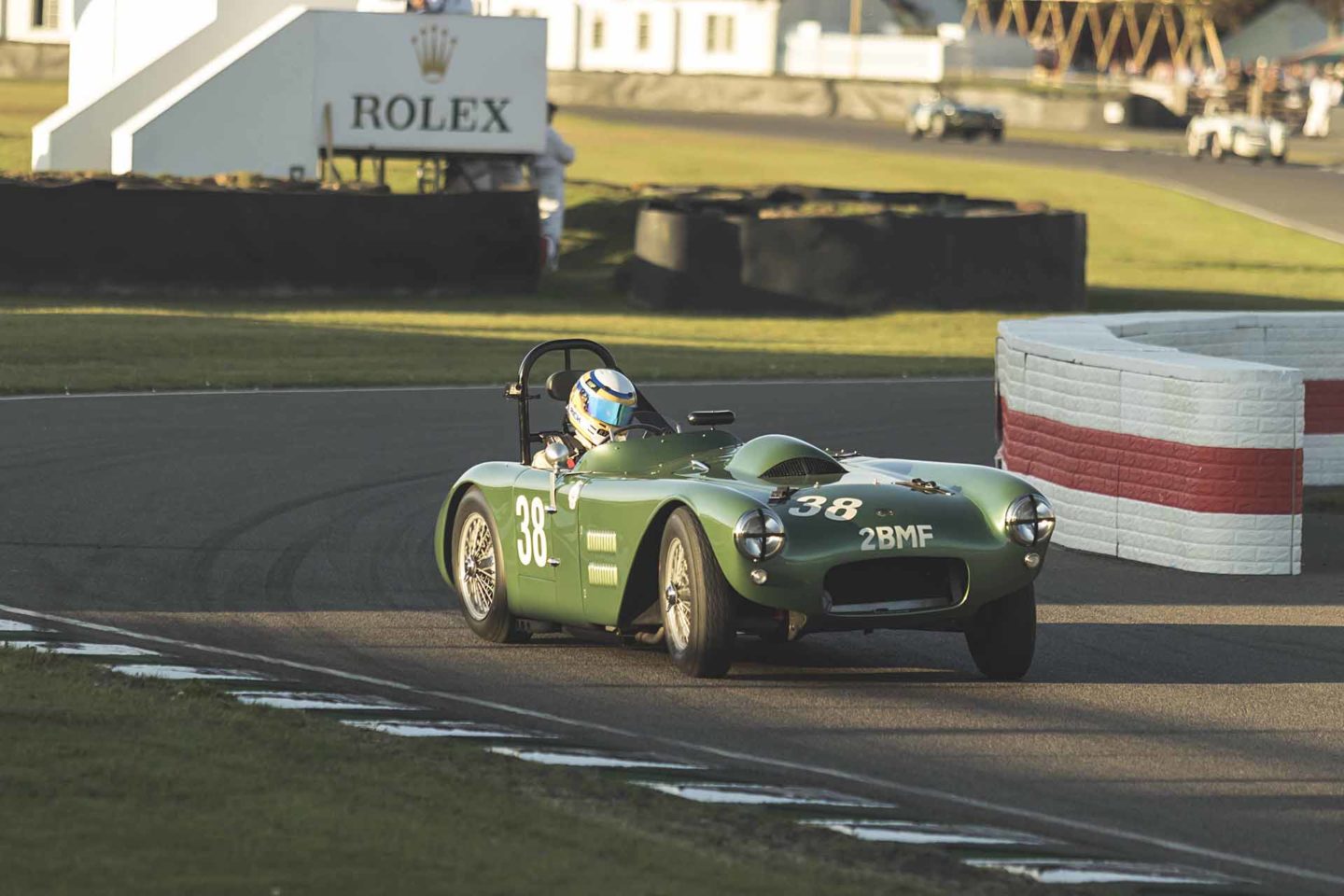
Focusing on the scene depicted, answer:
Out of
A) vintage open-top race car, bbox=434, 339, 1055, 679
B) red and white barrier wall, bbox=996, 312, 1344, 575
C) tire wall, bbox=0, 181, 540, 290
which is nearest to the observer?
vintage open-top race car, bbox=434, 339, 1055, 679

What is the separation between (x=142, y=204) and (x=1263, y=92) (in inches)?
2195

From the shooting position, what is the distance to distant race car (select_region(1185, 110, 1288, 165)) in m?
54.9

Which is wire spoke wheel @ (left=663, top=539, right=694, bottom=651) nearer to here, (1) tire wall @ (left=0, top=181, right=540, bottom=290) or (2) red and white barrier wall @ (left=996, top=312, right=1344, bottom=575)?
(2) red and white barrier wall @ (left=996, top=312, right=1344, bottom=575)

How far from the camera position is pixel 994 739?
A: 780 centimetres

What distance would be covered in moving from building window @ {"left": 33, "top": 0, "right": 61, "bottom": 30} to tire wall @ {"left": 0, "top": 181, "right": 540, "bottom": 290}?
32.2 metres

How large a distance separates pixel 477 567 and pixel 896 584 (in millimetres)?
2071

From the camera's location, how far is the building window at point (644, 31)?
273 feet

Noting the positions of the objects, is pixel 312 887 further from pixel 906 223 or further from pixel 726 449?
pixel 906 223

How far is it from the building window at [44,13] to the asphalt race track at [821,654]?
42335mm

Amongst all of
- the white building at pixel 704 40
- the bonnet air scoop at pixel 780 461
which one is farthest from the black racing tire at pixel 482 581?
the white building at pixel 704 40

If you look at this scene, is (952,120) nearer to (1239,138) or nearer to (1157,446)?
(1239,138)

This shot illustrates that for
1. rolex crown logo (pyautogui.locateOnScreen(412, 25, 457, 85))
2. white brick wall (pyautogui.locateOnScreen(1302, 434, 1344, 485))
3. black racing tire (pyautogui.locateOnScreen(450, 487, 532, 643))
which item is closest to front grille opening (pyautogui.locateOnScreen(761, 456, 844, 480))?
black racing tire (pyautogui.locateOnScreen(450, 487, 532, 643))

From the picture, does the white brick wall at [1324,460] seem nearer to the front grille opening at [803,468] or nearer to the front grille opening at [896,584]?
the front grille opening at [803,468]

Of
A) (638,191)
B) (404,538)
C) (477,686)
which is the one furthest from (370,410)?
(638,191)
